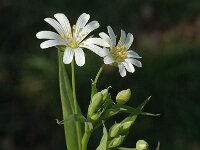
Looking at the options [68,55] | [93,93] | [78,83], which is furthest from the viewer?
[78,83]

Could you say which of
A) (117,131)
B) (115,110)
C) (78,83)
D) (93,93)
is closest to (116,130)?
(117,131)

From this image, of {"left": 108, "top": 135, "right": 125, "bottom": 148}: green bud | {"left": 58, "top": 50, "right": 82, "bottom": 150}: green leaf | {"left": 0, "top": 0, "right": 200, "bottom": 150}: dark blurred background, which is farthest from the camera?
{"left": 0, "top": 0, "right": 200, "bottom": 150}: dark blurred background

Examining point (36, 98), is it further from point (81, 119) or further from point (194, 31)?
point (81, 119)

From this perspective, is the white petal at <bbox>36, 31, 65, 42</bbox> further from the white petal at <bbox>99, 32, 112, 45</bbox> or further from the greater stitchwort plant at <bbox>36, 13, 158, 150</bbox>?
the white petal at <bbox>99, 32, 112, 45</bbox>

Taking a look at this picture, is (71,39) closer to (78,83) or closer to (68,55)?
(68,55)

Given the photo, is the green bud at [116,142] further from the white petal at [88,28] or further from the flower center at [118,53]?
the white petal at [88,28]

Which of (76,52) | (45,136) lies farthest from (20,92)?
(76,52)

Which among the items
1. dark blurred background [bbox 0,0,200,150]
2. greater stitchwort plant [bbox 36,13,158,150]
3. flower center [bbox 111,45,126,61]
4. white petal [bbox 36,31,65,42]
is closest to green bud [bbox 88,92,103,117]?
greater stitchwort plant [bbox 36,13,158,150]

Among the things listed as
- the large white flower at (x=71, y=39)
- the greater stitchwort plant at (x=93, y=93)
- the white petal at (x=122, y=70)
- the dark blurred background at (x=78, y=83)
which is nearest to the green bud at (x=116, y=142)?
the greater stitchwort plant at (x=93, y=93)

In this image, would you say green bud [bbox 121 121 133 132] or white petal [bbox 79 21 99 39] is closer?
green bud [bbox 121 121 133 132]
